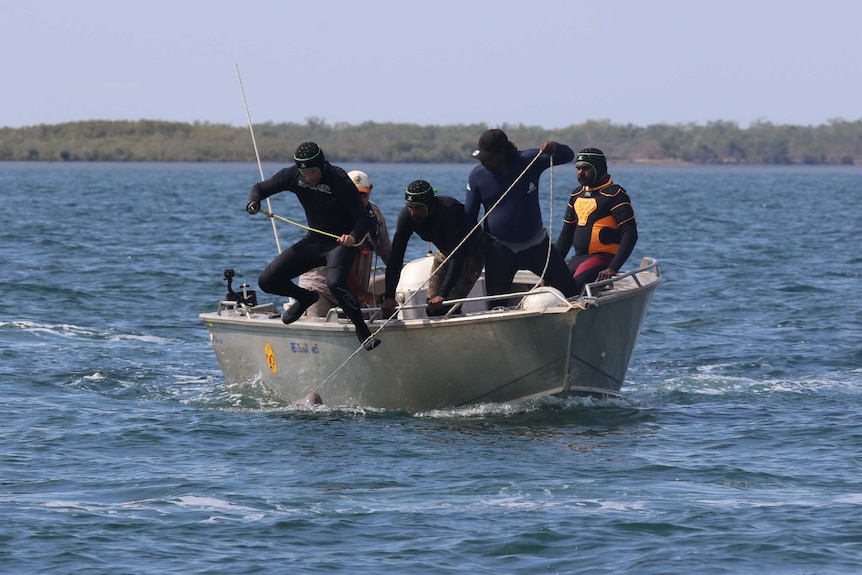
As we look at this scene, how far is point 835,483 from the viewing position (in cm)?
1026

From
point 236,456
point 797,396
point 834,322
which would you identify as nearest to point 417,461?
point 236,456

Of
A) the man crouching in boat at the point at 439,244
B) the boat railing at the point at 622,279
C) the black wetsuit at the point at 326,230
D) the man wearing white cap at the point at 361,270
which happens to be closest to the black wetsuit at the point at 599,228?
the boat railing at the point at 622,279

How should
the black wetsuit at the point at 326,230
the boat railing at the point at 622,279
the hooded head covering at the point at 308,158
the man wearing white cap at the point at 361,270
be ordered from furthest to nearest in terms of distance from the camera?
the man wearing white cap at the point at 361,270 → the black wetsuit at the point at 326,230 → the hooded head covering at the point at 308,158 → the boat railing at the point at 622,279

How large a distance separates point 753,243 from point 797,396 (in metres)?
21.5

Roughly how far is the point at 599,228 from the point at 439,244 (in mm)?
1793

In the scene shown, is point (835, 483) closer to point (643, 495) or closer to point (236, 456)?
point (643, 495)

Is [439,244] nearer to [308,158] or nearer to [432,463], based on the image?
[308,158]

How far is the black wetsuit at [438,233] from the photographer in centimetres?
1202

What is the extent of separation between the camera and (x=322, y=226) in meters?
12.3

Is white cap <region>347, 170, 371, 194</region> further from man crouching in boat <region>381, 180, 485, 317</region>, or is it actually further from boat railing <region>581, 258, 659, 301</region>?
boat railing <region>581, 258, 659, 301</region>

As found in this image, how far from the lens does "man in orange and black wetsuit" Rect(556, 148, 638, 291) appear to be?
13227 mm

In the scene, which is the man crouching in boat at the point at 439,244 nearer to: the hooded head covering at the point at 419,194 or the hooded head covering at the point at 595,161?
the hooded head covering at the point at 419,194

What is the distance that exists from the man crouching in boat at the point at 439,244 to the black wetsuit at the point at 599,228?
1.17 m

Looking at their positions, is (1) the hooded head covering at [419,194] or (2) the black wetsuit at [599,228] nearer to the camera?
(1) the hooded head covering at [419,194]
